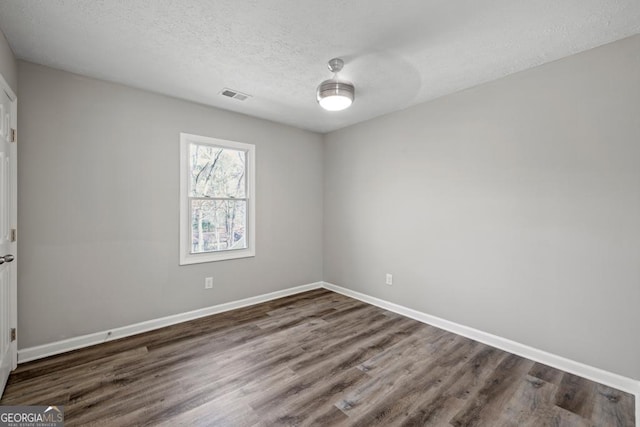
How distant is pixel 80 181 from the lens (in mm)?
2656

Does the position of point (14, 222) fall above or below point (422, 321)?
above

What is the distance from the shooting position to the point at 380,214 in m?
3.83

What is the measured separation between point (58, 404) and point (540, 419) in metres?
3.14

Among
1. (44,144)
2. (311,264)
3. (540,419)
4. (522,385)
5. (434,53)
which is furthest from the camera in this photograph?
(311,264)

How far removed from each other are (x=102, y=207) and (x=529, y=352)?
13.8ft

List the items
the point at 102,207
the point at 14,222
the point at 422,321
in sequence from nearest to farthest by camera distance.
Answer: the point at 14,222 < the point at 102,207 < the point at 422,321

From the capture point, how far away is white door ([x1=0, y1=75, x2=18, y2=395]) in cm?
202

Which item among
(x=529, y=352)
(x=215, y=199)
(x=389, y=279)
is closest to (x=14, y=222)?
(x=215, y=199)

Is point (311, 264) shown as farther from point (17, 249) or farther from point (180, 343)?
point (17, 249)

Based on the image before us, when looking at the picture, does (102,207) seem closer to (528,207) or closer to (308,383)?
(308,383)

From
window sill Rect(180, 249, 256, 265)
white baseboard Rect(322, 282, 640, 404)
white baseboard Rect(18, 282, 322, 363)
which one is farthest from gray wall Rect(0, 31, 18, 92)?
white baseboard Rect(322, 282, 640, 404)

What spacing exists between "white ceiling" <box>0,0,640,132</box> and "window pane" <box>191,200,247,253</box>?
1.39m

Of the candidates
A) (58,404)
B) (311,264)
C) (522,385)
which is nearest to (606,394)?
(522,385)

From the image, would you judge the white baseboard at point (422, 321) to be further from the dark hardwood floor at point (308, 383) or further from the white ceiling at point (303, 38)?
the white ceiling at point (303, 38)
